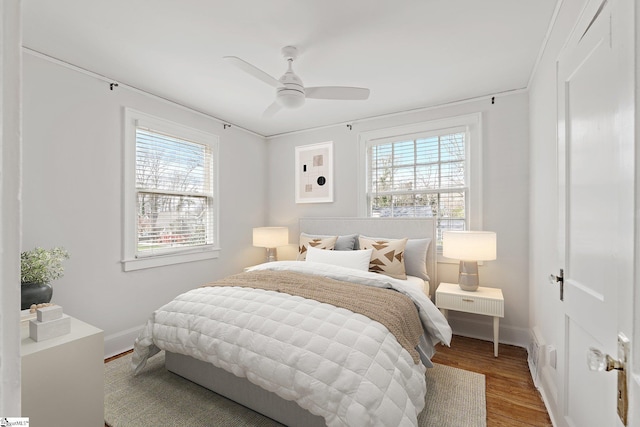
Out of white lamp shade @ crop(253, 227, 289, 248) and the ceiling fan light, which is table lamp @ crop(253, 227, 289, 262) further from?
the ceiling fan light

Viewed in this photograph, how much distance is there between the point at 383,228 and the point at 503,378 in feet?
5.89

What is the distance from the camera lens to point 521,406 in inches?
80.7

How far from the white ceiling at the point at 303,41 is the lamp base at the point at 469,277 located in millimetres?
1737

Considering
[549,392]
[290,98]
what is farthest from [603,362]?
[290,98]

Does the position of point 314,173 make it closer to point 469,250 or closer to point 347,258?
point 347,258

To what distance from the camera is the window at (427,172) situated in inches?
129

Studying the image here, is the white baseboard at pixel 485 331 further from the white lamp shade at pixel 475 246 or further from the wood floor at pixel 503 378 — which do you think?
the white lamp shade at pixel 475 246


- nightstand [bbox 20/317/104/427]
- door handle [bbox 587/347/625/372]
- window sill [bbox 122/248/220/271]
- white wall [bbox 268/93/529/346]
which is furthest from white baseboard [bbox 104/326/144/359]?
door handle [bbox 587/347/625/372]

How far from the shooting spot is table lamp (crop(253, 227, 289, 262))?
13.1 feet

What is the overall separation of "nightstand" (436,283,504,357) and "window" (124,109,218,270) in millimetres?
2659

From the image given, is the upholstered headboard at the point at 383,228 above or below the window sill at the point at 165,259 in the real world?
above

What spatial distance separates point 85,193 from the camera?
2600 millimetres

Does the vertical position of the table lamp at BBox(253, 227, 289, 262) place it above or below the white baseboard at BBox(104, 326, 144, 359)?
above

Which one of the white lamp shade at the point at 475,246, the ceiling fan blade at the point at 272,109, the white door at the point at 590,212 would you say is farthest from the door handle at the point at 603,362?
the ceiling fan blade at the point at 272,109
